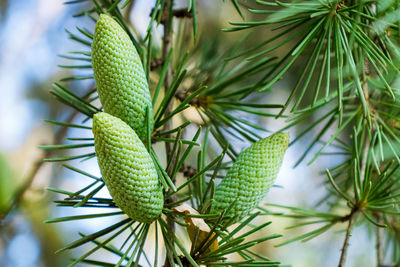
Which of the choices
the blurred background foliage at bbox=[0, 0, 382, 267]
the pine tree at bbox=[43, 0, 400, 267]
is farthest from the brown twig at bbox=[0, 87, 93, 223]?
the pine tree at bbox=[43, 0, 400, 267]

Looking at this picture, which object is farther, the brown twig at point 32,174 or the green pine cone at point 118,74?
the brown twig at point 32,174

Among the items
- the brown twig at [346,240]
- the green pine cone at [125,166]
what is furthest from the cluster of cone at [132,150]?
the brown twig at [346,240]

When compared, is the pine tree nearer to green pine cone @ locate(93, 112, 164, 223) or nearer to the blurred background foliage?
green pine cone @ locate(93, 112, 164, 223)

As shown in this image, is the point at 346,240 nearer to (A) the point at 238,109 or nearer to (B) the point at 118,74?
(A) the point at 238,109

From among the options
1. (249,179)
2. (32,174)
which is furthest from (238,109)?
(32,174)

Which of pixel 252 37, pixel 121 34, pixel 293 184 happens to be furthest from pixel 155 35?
pixel 293 184

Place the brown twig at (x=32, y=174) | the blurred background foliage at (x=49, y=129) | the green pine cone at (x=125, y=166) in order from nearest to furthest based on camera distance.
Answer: the green pine cone at (x=125, y=166) < the brown twig at (x=32, y=174) < the blurred background foliage at (x=49, y=129)

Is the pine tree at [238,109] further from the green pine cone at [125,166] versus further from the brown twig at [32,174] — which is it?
the brown twig at [32,174]
